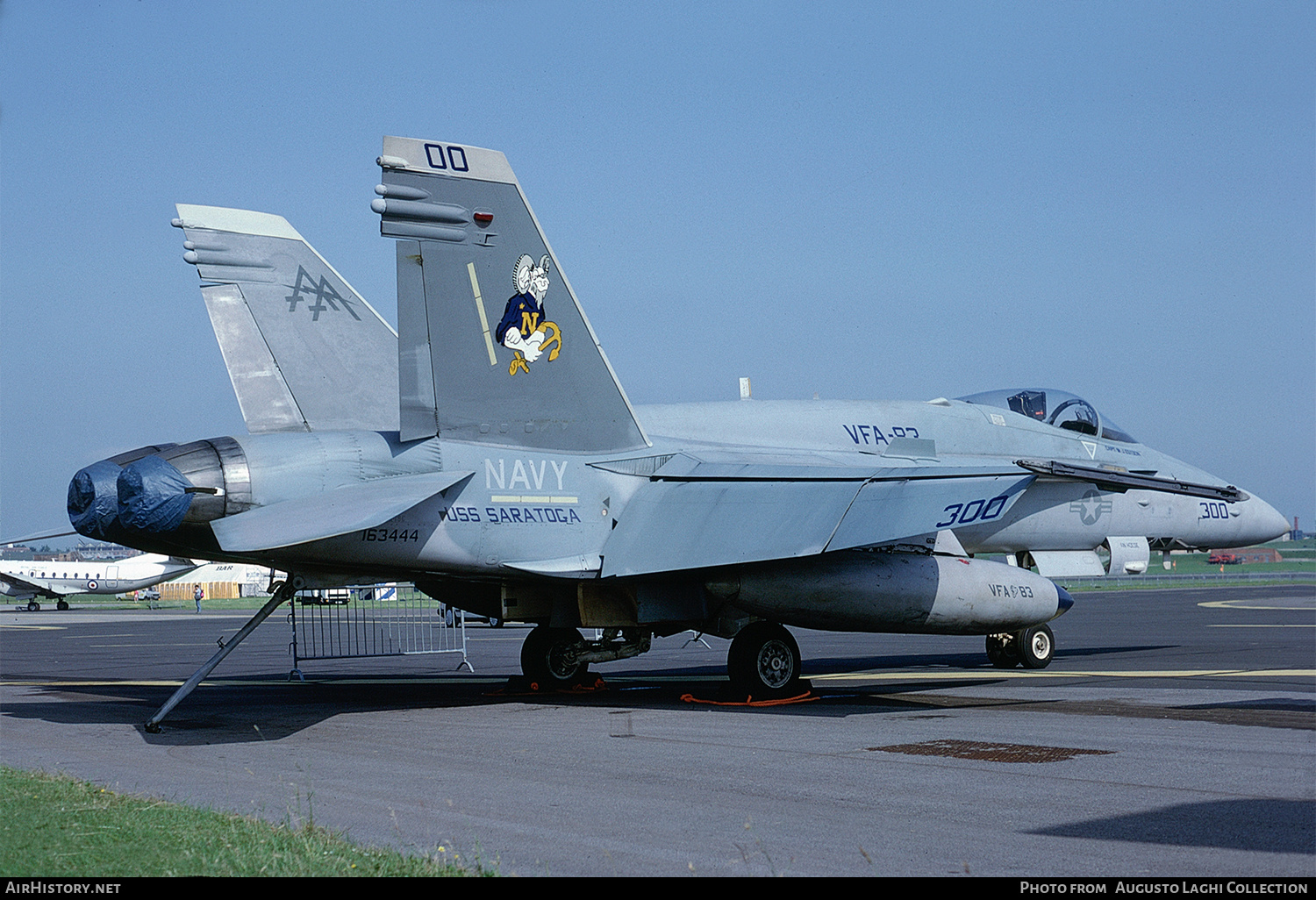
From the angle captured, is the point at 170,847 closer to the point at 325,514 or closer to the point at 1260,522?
the point at 325,514

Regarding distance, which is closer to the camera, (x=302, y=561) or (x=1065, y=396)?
(x=302, y=561)

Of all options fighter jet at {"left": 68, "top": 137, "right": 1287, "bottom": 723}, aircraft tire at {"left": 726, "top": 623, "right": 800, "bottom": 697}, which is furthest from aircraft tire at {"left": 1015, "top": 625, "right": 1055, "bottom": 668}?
aircraft tire at {"left": 726, "top": 623, "right": 800, "bottom": 697}

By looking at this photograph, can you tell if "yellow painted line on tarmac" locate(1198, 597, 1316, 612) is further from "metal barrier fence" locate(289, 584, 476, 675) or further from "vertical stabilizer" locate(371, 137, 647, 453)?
"vertical stabilizer" locate(371, 137, 647, 453)

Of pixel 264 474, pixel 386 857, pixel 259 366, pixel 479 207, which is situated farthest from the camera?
pixel 259 366

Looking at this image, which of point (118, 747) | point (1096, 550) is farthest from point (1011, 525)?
point (118, 747)

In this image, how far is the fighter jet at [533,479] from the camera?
11031 mm

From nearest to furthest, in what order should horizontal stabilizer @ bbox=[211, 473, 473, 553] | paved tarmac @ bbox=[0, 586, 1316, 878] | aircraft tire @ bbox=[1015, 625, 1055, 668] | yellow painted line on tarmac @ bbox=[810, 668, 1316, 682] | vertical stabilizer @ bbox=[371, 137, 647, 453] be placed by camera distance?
paved tarmac @ bbox=[0, 586, 1316, 878], horizontal stabilizer @ bbox=[211, 473, 473, 553], vertical stabilizer @ bbox=[371, 137, 647, 453], yellow painted line on tarmac @ bbox=[810, 668, 1316, 682], aircraft tire @ bbox=[1015, 625, 1055, 668]

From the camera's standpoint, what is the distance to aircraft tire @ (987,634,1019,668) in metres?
16.8

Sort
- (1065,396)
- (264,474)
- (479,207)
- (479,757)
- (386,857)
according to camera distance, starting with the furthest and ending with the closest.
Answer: (1065,396) → (479,207) → (264,474) → (479,757) → (386,857)

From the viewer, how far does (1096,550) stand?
16359 mm

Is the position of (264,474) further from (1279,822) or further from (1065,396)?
(1065,396)

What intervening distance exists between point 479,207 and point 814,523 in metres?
4.54

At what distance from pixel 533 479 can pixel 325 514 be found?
2.39m

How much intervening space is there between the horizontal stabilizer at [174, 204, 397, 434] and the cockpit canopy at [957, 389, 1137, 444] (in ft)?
26.9
